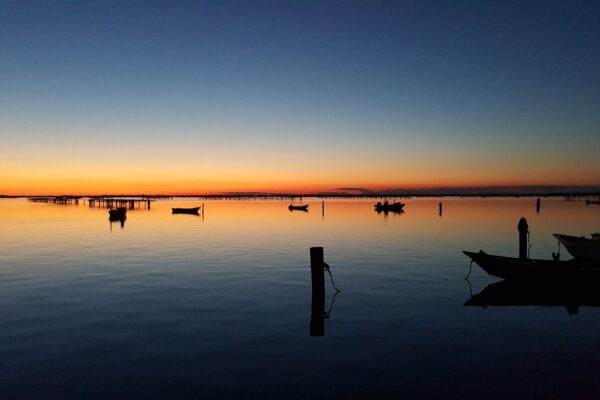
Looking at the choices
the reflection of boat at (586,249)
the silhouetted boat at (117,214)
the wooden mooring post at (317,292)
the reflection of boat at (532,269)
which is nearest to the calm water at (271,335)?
the wooden mooring post at (317,292)

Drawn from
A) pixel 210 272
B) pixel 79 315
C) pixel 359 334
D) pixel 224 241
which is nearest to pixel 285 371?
pixel 359 334

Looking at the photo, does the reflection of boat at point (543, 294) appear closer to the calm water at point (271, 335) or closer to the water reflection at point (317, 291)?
the calm water at point (271, 335)

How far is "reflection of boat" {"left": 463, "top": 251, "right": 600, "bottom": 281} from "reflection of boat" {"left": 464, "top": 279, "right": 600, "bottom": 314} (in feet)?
0.89

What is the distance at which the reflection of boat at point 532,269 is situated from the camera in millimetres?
20375

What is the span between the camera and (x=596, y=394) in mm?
9938

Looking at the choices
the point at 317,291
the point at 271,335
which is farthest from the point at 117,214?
the point at 271,335

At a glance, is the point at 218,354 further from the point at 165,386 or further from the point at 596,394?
the point at 596,394

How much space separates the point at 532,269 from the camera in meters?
A: 21.3

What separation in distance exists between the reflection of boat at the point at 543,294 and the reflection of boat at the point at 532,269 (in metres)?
0.27

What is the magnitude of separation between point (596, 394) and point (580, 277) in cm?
1199

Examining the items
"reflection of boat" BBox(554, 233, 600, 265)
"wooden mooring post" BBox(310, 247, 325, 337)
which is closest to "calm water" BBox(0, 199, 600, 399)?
"wooden mooring post" BBox(310, 247, 325, 337)

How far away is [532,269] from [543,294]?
4.81 feet

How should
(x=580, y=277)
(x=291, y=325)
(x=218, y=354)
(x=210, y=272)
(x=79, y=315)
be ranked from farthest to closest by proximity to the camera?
(x=210, y=272), (x=580, y=277), (x=79, y=315), (x=291, y=325), (x=218, y=354)

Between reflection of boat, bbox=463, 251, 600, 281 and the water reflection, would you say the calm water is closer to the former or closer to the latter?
the water reflection
